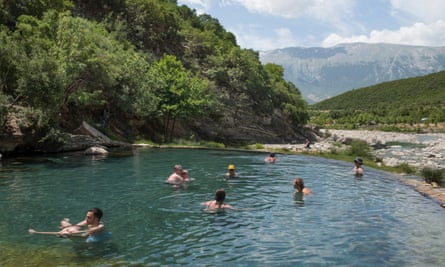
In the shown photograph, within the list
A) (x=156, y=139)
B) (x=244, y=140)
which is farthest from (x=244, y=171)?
(x=244, y=140)

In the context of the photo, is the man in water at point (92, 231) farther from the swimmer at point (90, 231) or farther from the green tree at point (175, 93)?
the green tree at point (175, 93)

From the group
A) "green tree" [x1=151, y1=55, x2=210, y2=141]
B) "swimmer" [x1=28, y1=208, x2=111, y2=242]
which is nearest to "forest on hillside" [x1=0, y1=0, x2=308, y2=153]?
"green tree" [x1=151, y1=55, x2=210, y2=141]

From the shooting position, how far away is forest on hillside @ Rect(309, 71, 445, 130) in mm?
129250

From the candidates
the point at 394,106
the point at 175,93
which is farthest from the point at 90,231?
the point at 394,106

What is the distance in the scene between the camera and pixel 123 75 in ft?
123

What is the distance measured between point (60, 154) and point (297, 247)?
22.9m

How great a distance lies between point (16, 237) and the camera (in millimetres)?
10117

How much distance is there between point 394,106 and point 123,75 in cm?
14231

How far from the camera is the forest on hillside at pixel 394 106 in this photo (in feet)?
424

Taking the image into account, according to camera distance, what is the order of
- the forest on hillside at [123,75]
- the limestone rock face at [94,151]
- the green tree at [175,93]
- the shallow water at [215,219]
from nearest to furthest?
the shallow water at [215,219]
the forest on hillside at [123,75]
the limestone rock face at [94,151]
the green tree at [175,93]

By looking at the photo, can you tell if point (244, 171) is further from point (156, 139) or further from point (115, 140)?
point (156, 139)

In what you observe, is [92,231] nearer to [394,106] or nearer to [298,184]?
[298,184]

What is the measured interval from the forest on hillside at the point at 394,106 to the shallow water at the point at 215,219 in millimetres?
115862

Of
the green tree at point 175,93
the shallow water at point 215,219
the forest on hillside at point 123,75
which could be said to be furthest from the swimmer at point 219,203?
the green tree at point 175,93
